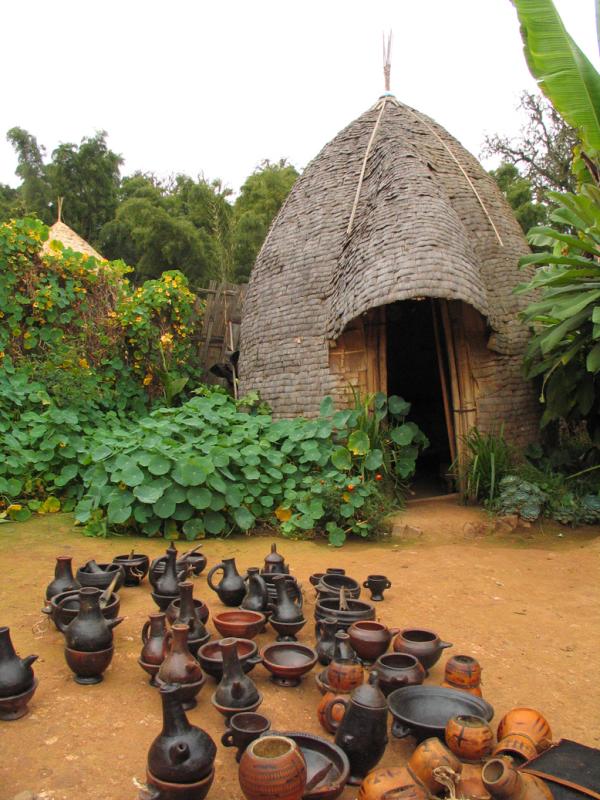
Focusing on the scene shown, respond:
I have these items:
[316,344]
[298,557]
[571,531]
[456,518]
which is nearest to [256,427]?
[316,344]

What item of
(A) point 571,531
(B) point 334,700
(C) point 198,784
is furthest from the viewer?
(A) point 571,531

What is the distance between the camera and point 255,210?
651 inches

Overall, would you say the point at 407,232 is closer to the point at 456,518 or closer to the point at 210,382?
the point at 456,518

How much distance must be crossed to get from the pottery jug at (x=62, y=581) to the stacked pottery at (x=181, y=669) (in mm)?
1095

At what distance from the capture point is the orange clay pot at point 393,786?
1.61 meters

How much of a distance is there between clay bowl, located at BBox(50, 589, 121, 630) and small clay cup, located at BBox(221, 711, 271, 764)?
1046 millimetres

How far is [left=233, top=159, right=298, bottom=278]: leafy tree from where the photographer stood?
51.3ft

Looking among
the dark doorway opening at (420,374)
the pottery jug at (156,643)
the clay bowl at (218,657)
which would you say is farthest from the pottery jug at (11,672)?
the dark doorway opening at (420,374)

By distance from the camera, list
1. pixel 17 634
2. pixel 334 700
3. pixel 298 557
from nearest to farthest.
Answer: pixel 334 700 → pixel 17 634 → pixel 298 557

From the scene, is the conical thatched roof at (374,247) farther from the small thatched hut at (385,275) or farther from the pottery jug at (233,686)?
the pottery jug at (233,686)

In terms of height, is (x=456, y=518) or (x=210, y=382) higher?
(x=210, y=382)

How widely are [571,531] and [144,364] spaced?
526 centimetres

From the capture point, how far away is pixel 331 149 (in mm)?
7703

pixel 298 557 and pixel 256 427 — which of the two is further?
pixel 256 427
